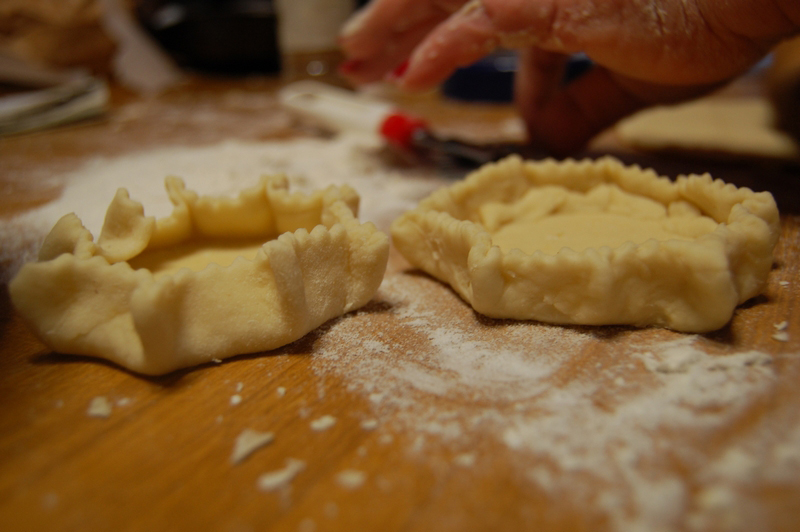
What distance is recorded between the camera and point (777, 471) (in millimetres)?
718

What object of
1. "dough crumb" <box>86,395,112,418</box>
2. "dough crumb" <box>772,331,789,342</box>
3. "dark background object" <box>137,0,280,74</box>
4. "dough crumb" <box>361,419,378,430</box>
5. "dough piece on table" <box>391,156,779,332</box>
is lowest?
"dough crumb" <box>361,419,378,430</box>

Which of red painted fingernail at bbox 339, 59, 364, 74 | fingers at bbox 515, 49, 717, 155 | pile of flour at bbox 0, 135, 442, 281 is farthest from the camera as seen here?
red painted fingernail at bbox 339, 59, 364, 74

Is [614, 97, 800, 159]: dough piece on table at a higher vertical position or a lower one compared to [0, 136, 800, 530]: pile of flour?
higher

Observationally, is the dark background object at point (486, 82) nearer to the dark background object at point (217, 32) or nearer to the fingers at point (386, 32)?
the fingers at point (386, 32)

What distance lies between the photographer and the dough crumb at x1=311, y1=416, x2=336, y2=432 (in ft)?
2.78

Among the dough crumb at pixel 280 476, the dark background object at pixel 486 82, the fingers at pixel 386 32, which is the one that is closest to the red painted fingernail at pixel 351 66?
the fingers at pixel 386 32

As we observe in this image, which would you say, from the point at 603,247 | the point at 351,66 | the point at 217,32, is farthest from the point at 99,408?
the point at 217,32

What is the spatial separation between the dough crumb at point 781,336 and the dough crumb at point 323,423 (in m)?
0.79

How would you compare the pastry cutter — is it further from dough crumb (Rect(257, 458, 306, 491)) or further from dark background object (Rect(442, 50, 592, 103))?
dough crumb (Rect(257, 458, 306, 491))

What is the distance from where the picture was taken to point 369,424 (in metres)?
0.85

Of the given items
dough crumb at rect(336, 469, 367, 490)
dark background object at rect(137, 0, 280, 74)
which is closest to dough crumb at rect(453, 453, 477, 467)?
dough crumb at rect(336, 469, 367, 490)

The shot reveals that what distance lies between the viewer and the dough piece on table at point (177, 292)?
0.94m

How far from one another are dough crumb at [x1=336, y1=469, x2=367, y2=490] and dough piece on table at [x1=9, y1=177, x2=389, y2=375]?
0.33 meters

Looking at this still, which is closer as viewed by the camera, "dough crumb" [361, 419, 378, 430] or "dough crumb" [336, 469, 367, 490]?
"dough crumb" [336, 469, 367, 490]
